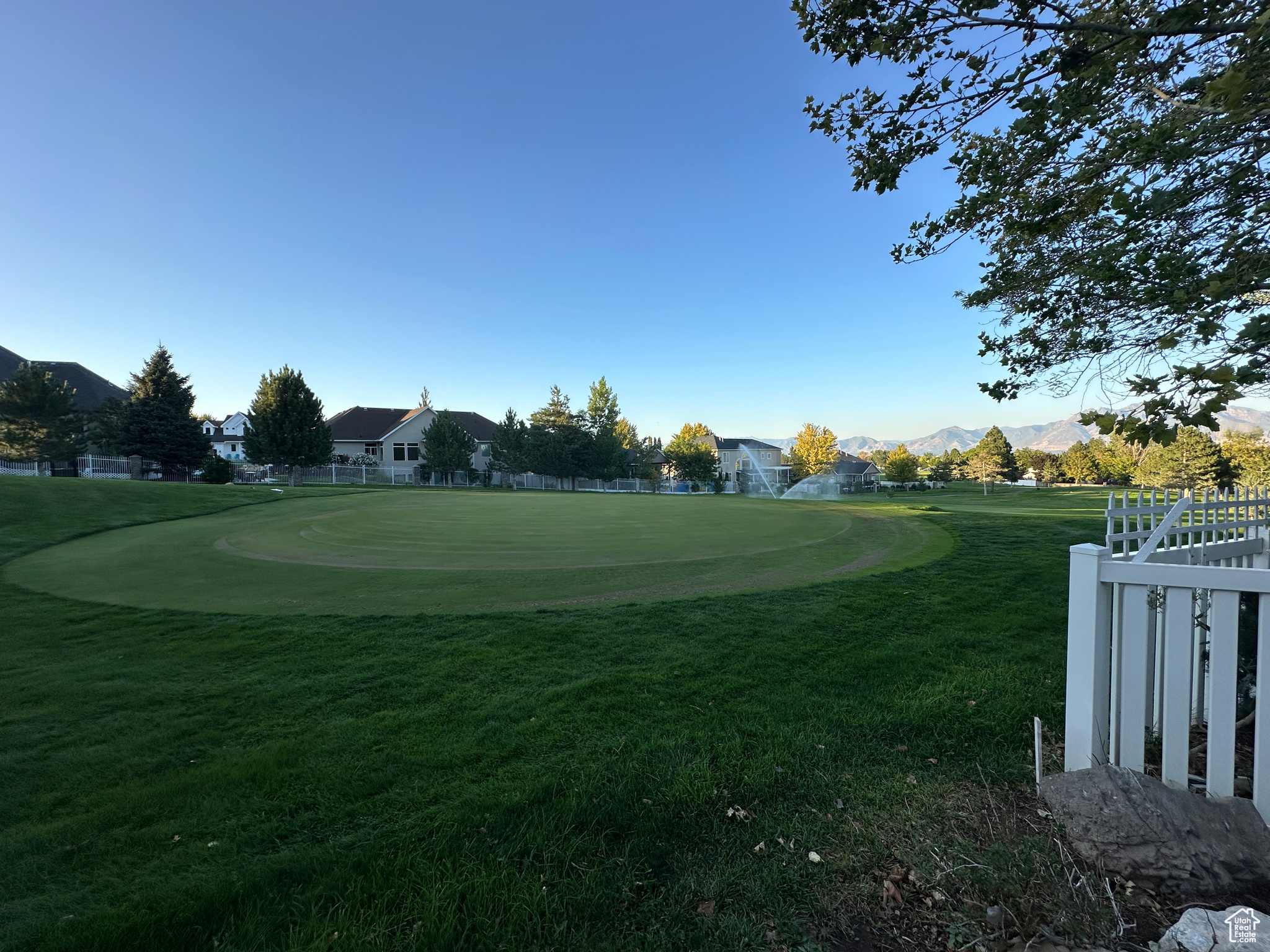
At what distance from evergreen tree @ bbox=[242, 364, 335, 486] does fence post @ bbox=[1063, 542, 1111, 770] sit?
4930 centimetres

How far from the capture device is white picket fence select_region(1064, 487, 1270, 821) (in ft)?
8.64

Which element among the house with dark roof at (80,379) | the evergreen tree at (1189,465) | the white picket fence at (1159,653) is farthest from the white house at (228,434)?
the evergreen tree at (1189,465)

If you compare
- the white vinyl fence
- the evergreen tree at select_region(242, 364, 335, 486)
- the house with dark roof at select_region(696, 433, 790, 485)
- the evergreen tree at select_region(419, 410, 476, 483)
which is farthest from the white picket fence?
the house with dark roof at select_region(696, 433, 790, 485)

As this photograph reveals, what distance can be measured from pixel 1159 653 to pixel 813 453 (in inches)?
2611

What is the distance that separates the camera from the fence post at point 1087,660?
2.98 m

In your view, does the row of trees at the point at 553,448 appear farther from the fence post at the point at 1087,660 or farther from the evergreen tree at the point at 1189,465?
the fence post at the point at 1087,660

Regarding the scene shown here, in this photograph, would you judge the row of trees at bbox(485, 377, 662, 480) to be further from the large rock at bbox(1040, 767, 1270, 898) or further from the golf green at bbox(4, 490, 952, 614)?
the large rock at bbox(1040, 767, 1270, 898)

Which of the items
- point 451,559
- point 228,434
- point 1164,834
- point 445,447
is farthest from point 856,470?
point 1164,834

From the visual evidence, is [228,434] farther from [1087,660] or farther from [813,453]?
[1087,660]

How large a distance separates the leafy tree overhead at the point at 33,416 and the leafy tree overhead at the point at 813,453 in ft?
207

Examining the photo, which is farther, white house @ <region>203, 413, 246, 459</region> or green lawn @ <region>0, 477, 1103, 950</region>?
white house @ <region>203, 413, 246, 459</region>

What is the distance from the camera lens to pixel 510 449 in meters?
54.0

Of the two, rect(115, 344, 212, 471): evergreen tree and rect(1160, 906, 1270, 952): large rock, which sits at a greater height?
rect(115, 344, 212, 471): evergreen tree

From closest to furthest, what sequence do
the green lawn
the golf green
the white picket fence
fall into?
the green lawn → the white picket fence → the golf green
